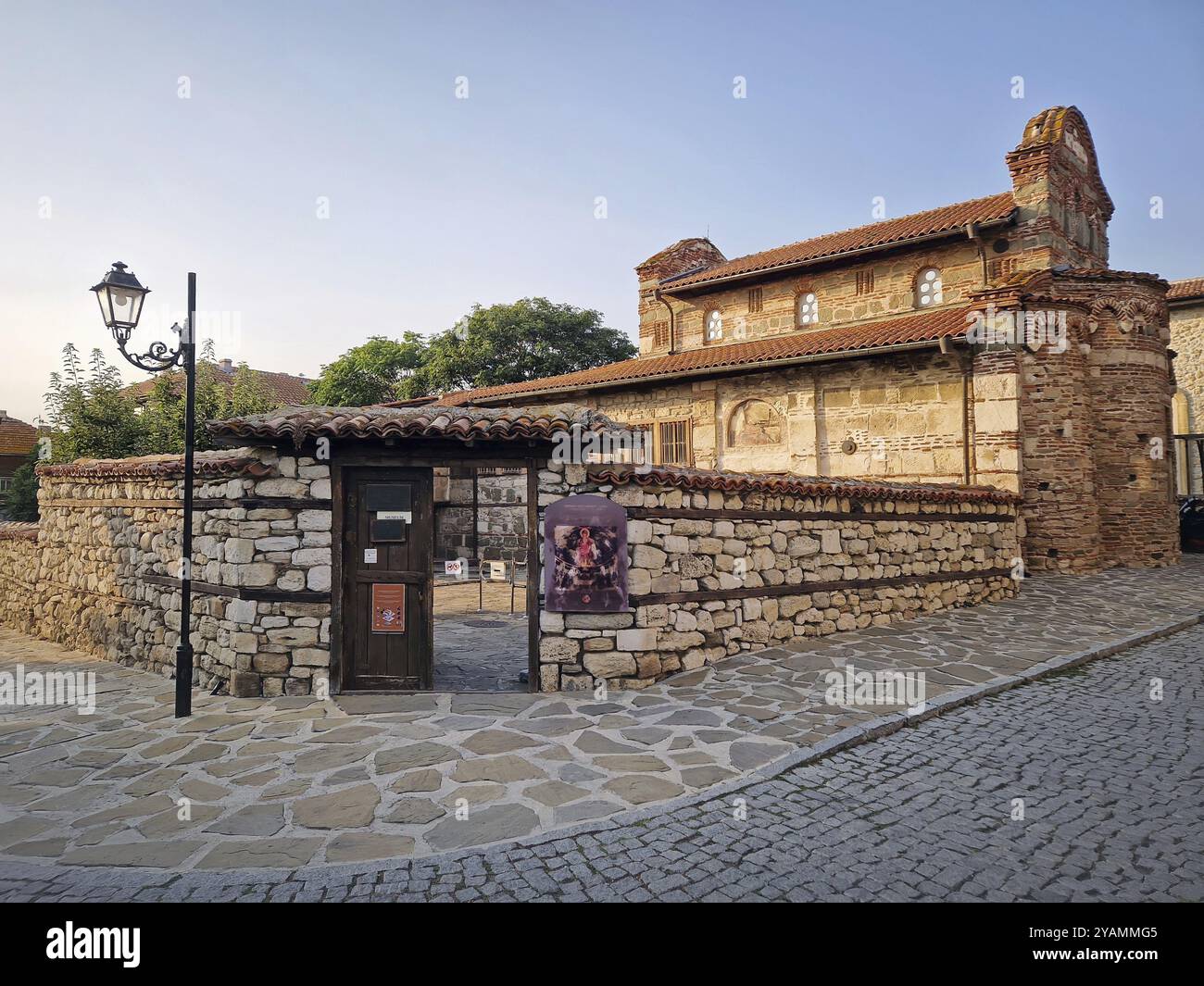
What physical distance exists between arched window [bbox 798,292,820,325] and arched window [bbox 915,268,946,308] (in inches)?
104

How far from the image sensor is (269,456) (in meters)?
6.80

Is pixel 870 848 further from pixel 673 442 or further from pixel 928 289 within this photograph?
pixel 928 289

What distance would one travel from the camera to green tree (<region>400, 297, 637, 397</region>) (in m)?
32.8

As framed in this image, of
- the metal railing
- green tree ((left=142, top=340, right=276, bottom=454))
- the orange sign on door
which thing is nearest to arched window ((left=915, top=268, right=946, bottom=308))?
the metal railing

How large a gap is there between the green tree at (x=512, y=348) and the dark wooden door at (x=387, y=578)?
26.3 m

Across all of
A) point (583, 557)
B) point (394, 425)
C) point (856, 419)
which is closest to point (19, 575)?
point (394, 425)

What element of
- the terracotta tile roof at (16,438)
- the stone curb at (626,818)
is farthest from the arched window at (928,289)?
the terracotta tile roof at (16,438)

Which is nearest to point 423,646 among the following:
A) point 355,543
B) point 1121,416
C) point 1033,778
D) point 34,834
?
point 355,543

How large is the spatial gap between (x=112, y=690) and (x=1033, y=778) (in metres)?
8.68

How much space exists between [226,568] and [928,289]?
55.5 ft

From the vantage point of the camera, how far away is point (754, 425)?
17.5 metres

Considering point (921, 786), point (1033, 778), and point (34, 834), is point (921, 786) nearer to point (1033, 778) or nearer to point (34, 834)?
point (1033, 778)

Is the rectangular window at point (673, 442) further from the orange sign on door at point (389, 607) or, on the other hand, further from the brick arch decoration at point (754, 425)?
the orange sign on door at point (389, 607)
